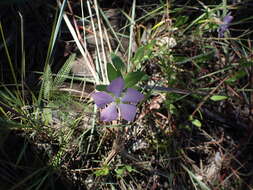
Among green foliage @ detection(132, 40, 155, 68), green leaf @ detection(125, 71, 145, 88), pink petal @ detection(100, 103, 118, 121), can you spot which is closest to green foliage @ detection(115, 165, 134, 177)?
pink petal @ detection(100, 103, 118, 121)

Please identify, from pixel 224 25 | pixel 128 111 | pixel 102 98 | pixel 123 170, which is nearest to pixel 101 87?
pixel 102 98

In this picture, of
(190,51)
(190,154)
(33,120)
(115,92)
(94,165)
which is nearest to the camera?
(115,92)

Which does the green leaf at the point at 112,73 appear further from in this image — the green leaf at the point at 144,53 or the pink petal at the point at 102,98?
the green leaf at the point at 144,53

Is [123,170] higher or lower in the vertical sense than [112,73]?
lower

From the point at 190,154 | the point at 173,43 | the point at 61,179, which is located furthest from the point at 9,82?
the point at 190,154

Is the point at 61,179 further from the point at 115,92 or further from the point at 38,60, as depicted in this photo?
the point at 38,60

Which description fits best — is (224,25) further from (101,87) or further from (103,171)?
(103,171)

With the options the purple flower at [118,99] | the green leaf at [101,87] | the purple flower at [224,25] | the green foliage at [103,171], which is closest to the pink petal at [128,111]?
the purple flower at [118,99]
